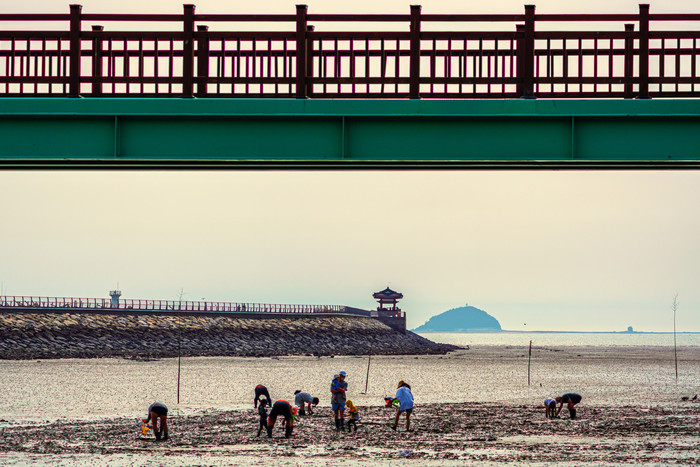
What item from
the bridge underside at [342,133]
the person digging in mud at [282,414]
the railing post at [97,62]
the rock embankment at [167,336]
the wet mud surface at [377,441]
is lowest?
the rock embankment at [167,336]

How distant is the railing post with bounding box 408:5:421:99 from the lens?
15836 millimetres

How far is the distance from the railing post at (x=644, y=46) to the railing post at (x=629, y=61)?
0.16 metres

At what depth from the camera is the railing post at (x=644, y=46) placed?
1585 centimetres

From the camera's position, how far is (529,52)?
15.9 metres

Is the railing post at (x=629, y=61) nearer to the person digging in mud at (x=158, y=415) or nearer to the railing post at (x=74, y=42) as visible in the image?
the railing post at (x=74, y=42)

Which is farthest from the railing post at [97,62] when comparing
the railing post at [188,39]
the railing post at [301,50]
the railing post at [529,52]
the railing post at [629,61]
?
the railing post at [629,61]

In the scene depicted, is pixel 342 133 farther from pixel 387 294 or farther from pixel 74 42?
pixel 387 294

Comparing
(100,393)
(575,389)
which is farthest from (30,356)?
(575,389)

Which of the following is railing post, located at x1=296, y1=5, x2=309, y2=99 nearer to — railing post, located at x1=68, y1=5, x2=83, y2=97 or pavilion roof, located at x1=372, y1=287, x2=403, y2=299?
railing post, located at x1=68, y1=5, x2=83, y2=97

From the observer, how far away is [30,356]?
5369cm

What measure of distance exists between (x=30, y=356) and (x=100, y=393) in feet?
79.5

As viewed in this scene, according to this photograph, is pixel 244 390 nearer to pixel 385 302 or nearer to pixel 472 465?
pixel 472 465

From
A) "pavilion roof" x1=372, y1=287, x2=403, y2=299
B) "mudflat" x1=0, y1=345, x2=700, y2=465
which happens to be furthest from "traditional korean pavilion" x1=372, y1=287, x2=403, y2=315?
"mudflat" x1=0, y1=345, x2=700, y2=465

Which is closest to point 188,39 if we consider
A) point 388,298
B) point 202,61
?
point 202,61
